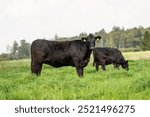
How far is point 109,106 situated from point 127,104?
0.43 m

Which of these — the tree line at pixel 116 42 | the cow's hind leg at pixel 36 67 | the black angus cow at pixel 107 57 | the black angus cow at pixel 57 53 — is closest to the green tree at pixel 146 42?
the tree line at pixel 116 42

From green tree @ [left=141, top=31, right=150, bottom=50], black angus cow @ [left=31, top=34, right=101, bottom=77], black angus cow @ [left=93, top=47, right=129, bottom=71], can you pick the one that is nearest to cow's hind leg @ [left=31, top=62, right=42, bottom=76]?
black angus cow @ [left=31, top=34, right=101, bottom=77]

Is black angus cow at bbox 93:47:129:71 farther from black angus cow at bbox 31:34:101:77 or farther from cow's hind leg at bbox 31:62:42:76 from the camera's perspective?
cow's hind leg at bbox 31:62:42:76

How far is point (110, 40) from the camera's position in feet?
604

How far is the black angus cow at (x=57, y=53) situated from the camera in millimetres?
17984

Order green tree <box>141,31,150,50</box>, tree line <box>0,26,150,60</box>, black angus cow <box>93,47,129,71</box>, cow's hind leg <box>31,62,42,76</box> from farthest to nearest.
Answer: tree line <box>0,26,150,60</box> < green tree <box>141,31,150,50</box> < black angus cow <box>93,47,129,71</box> < cow's hind leg <box>31,62,42,76</box>

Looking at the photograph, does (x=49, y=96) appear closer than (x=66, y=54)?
Yes

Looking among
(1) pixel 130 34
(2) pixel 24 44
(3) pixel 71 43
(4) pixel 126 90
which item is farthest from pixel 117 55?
(2) pixel 24 44

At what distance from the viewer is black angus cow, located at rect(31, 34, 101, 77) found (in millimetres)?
17984

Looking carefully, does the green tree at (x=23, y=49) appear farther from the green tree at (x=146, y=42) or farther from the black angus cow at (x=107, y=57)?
the black angus cow at (x=107, y=57)

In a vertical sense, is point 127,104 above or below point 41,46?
below

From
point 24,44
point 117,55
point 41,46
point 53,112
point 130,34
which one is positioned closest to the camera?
point 53,112

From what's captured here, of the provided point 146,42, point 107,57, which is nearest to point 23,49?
point 146,42

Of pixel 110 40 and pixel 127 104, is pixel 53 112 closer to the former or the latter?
pixel 127 104
